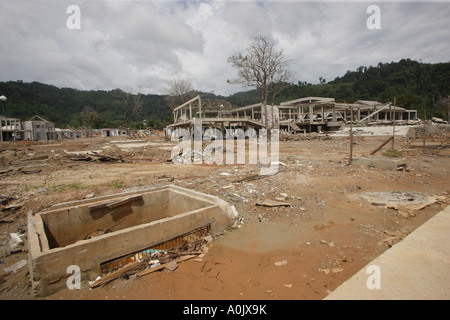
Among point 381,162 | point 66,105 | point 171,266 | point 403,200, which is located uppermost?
point 66,105

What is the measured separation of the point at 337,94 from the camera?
54.7m

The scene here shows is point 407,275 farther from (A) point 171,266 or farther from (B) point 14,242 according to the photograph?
(B) point 14,242

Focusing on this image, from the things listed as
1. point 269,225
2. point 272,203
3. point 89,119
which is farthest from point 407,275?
point 89,119

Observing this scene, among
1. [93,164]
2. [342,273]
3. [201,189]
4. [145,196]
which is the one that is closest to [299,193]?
[201,189]

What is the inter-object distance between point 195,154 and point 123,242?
8829 millimetres

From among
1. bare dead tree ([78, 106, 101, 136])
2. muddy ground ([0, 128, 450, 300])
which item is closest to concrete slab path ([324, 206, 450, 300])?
muddy ground ([0, 128, 450, 300])

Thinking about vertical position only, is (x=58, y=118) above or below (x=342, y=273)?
above

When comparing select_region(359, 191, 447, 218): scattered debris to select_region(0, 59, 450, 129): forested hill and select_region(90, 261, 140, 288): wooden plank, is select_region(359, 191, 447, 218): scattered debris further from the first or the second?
select_region(0, 59, 450, 129): forested hill

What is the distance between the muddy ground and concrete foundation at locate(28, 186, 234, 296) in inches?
11.3

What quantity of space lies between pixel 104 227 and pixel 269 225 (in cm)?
306

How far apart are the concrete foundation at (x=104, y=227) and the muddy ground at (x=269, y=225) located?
29 cm

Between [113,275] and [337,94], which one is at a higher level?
[337,94]
